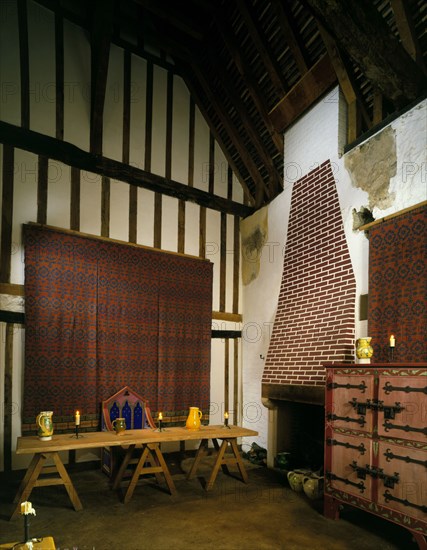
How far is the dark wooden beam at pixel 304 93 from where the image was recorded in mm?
5133

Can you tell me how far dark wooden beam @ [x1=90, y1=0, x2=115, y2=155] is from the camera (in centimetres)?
516

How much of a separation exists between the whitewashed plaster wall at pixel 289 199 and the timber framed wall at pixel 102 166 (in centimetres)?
35

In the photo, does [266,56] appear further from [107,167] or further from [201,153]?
[107,167]

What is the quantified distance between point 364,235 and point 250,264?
2524 mm

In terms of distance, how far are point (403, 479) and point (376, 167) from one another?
3141 millimetres

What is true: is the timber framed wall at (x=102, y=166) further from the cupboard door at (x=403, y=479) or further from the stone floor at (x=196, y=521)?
the cupboard door at (x=403, y=479)

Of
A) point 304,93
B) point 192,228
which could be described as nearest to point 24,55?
point 192,228

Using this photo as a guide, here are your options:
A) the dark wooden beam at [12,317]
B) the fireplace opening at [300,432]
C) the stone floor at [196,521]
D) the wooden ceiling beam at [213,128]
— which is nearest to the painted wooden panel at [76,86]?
the wooden ceiling beam at [213,128]

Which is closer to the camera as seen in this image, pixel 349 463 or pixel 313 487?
pixel 349 463

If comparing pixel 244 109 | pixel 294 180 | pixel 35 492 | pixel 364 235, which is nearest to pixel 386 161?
pixel 364 235

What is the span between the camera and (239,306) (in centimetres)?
708

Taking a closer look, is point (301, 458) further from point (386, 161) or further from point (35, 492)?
point (386, 161)

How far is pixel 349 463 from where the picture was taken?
359cm

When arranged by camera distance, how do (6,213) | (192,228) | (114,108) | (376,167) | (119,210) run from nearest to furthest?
(376,167) < (6,213) < (119,210) < (114,108) < (192,228)
